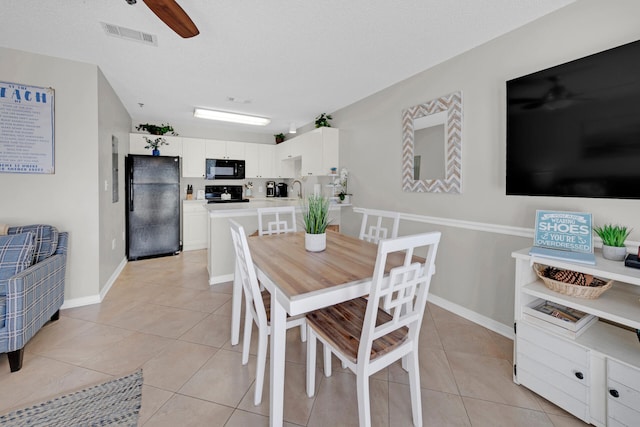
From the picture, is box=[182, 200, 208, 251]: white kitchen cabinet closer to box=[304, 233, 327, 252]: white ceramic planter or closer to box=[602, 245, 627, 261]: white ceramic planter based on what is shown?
box=[304, 233, 327, 252]: white ceramic planter

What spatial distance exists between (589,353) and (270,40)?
9.69ft

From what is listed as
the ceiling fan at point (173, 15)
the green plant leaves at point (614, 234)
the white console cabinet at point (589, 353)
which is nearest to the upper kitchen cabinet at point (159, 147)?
the ceiling fan at point (173, 15)

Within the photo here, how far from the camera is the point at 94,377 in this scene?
1.67 metres

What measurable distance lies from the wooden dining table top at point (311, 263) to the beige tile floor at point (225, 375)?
0.77 m

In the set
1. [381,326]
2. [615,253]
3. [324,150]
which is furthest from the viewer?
[324,150]

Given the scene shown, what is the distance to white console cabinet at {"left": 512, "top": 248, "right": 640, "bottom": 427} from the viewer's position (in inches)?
47.5

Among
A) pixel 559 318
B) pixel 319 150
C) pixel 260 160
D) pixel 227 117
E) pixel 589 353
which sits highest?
pixel 227 117

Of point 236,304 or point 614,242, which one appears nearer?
point 614,242

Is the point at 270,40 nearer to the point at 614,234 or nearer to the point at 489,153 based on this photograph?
the point at 489,153

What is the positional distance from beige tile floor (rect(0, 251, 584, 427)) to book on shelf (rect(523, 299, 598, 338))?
0.45 metres

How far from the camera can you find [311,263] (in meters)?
1.51

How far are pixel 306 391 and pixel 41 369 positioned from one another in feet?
5.92

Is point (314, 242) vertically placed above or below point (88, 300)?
above

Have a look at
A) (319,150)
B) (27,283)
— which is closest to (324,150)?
(319,150)
